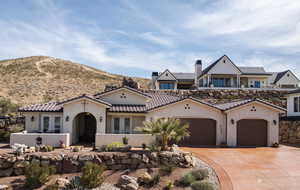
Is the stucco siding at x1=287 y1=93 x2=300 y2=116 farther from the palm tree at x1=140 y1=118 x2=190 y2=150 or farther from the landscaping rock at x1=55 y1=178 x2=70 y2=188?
the landscaping rock at x1=55 y1=178 x2=70 y2=188

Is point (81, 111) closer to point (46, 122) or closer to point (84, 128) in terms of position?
point (46, 122)

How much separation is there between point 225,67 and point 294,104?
56.3 ft

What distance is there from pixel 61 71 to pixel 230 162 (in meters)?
59.6

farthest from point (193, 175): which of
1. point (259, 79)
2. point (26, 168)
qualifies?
point (259, 79)

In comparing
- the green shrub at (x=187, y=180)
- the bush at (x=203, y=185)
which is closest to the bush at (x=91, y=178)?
the green shrub at (x=187, y=180)

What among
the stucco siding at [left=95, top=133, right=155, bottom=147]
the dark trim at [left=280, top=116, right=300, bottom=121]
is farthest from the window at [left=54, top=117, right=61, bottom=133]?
the dark trim at [left=280, top=116, right=300, bottom=121]

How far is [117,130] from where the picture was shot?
76.1 feet

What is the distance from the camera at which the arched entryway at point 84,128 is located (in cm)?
2355

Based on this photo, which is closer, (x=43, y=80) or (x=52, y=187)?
(x=52, y=187)

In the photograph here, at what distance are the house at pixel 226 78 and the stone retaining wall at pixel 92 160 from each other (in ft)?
95.4

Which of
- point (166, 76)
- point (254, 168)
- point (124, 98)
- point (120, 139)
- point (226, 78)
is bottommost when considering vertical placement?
point (254, 168)

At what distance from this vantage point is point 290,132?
27.1 metres

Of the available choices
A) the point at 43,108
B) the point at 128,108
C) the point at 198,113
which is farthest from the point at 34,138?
the point at 198,113

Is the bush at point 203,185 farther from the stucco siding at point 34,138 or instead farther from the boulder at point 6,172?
the stucco siding at point 34,138
